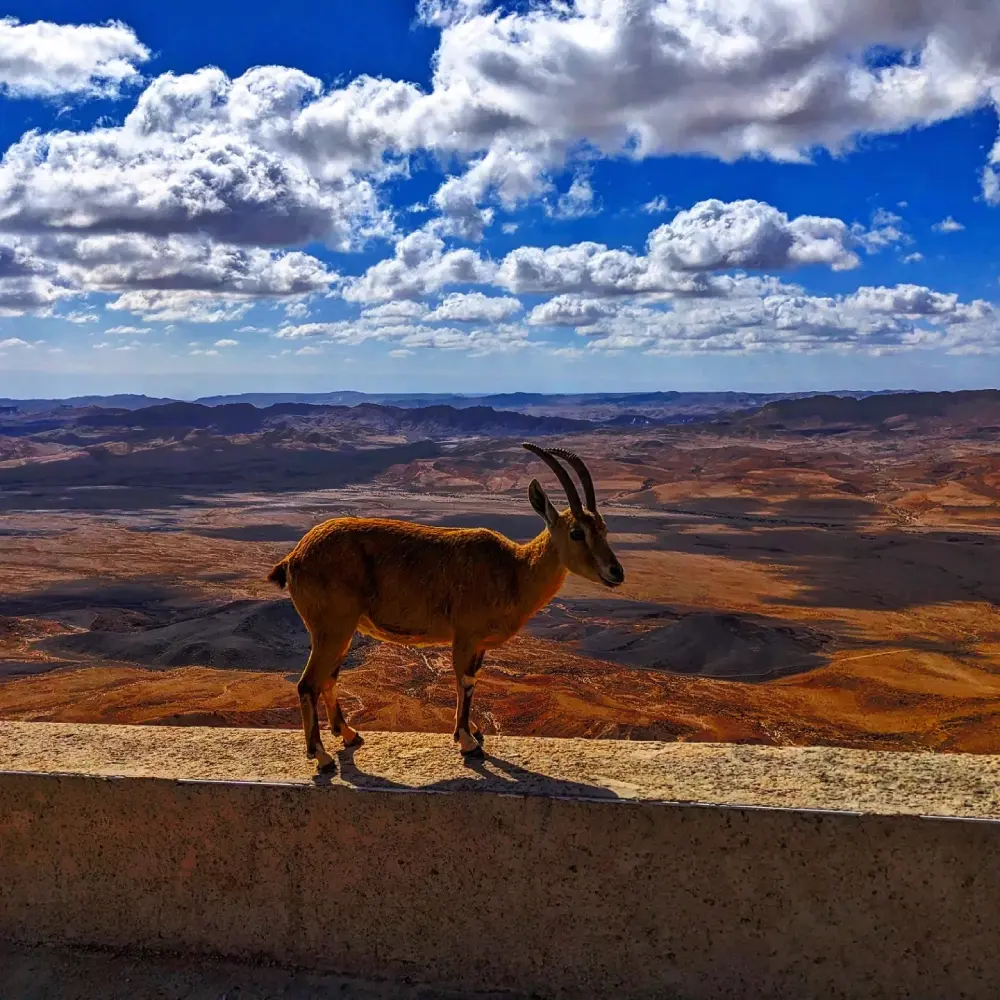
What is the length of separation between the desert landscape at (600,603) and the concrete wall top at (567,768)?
924 centimetres

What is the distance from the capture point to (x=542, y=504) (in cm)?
471

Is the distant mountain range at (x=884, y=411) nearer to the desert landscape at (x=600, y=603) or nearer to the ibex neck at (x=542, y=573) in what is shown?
the desert landscape at (x=600, y=603)

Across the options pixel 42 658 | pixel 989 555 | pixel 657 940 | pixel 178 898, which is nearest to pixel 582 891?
pixel 657 940

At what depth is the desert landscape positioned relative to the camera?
1556 cm

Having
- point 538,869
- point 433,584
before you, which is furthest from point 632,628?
point 538,869

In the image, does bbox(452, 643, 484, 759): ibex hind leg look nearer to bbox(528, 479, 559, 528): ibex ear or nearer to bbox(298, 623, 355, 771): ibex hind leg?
bbox(298, 623, 355, 771): ibex hind leg

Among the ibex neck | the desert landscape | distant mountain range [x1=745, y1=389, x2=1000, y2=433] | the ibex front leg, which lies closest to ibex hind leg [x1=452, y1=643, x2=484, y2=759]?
the ibex front leg

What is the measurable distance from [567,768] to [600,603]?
74.7 ft

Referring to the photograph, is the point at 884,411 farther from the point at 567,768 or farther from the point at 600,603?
the point at 567,768

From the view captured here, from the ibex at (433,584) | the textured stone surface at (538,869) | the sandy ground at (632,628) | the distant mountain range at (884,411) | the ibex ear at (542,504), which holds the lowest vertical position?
the sandy ground at (632,628)

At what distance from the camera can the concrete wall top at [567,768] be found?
155 inches

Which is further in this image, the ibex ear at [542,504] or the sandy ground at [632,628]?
the sandy ground at [632,628]

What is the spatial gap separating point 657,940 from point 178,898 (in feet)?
7.03

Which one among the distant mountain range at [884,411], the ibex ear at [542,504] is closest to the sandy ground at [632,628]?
the ibex ear at [542,504]
